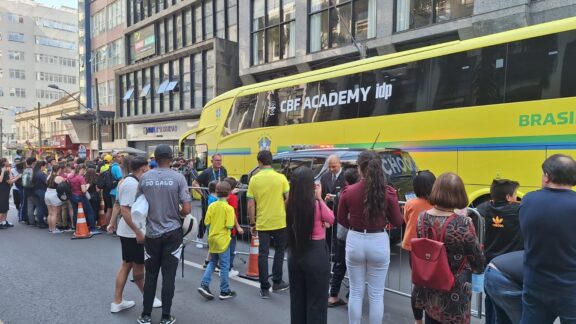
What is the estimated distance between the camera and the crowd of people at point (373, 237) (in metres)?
2.45

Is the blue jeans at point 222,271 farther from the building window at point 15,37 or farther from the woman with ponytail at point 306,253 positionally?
the building window at point 15,37

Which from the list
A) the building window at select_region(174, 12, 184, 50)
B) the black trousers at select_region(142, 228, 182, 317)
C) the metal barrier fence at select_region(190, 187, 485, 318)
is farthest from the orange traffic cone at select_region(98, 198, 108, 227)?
the building window at select_region(174, 12, 184, 50)

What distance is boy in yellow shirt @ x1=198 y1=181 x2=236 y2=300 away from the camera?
16.4 ft

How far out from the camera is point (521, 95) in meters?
7.42

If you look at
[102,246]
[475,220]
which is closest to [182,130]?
[102,246]

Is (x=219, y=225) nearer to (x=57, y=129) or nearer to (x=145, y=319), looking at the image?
(x=145, y=319)

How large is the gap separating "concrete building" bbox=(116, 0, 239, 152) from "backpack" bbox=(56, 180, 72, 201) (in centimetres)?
1866

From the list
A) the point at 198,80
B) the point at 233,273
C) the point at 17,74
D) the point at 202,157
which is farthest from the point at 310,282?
the point at 17,74

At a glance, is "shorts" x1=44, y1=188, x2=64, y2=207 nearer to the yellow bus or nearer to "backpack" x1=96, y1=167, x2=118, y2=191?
"backpack" x1=96, y1=167, x2=118, y2=191

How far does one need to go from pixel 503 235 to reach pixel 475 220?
90 cm

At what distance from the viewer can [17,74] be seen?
8138 centimetres

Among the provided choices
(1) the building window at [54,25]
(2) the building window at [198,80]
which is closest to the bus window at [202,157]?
(2) the building window at [198,80]

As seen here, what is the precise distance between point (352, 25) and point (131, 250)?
17.8m

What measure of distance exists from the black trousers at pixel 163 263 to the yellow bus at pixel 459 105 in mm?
6132
